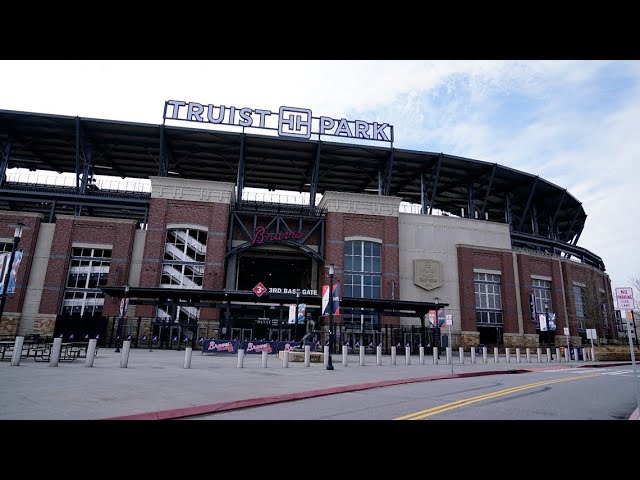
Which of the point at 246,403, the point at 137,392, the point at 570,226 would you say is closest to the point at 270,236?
the point at 137,392

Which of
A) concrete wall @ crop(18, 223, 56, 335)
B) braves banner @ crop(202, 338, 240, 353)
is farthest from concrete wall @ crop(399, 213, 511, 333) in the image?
concrete wall @ crop(18, 223, 56, 335)

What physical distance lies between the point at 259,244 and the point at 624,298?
118 feet

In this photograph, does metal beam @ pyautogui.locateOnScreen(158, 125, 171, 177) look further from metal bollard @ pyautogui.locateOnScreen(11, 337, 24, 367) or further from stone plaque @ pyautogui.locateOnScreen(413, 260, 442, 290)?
metal bollard @ pyautogui.locateOnScreen(11, 337, 24, 367)

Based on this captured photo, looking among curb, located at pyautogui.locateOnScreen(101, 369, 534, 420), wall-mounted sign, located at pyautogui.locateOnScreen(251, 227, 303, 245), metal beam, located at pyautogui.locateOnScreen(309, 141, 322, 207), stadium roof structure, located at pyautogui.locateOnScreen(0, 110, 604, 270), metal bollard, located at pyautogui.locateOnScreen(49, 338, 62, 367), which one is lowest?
curb, located at pyautogui.locateOnScreen(101, 369, 534, 420)

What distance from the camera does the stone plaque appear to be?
152 feet

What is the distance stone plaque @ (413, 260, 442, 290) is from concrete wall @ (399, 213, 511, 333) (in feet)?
1.34

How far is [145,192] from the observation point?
186 feet
